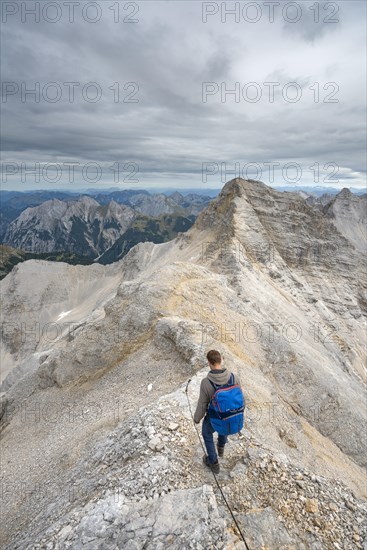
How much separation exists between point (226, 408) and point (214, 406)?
35cm

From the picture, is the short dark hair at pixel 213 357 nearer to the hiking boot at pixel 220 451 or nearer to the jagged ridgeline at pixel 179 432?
the hiking boot at pixel 220 451

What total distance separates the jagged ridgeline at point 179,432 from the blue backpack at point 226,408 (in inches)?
71.2

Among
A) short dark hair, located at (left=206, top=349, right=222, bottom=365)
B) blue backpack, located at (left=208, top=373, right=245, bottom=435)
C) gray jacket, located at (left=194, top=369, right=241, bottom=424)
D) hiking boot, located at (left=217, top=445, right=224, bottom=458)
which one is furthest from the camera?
hiking boot, located at (left=217, top=445, right=224, bottom=458)

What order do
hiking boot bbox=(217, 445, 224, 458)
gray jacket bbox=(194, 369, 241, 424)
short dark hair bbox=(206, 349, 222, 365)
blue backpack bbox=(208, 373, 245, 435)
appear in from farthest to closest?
hiking boot bbox=(217, 445, 224, 458) < short dark hair bbox=(206, 349, 222, 365) < gray jacket bbox=(194, 369, 241, 424) < blue backpack bbox=(208, 373, 245, 435)

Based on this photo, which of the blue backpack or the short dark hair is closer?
the blue backpack

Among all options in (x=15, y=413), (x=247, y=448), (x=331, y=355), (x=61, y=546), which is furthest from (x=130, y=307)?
(x=331, y=355)

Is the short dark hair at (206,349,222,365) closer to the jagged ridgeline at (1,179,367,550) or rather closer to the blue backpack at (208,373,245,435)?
the blue backpack at (208,373,245,435)

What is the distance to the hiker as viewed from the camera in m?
10.2

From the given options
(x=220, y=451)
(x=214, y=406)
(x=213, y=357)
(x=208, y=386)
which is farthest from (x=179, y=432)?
(x=213, y=357)

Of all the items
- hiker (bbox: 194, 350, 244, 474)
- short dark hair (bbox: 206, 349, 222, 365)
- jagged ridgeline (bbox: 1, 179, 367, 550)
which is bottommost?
jagged ridgeline (bbox: 1, 179, 367, 550)

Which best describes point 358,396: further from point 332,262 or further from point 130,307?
point 332,262

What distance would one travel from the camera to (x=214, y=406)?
10266 millimetres

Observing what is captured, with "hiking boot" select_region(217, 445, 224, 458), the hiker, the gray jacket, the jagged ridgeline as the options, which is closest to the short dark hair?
the hiker

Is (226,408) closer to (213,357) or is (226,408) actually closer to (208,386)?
(208,386)
